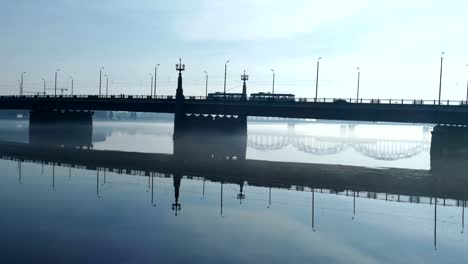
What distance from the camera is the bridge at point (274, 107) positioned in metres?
86.6

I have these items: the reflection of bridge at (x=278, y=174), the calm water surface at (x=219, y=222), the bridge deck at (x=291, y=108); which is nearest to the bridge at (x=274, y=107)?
the bridge deck at (x=291, y=108)

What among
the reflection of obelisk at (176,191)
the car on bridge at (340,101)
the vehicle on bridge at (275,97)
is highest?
the vehicle on bridge at (275,97)

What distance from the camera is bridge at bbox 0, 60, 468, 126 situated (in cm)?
8656

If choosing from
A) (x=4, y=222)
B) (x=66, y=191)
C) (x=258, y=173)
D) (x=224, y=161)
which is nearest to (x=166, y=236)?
(x=4, y=222)

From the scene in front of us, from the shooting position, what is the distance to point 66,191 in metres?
42.9

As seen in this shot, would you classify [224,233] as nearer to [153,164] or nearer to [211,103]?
[153,164]

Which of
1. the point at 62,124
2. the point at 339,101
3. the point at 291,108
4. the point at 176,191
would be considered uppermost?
the point at 339,101

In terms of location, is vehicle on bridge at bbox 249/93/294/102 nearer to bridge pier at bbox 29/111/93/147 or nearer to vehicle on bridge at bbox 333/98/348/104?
vehicle on bridge at bbox 333/98/348/104

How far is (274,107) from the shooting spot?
329 ft

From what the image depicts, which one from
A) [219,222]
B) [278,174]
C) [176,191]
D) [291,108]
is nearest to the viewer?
[219,222]

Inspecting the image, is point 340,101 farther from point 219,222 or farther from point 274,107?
point 219,222

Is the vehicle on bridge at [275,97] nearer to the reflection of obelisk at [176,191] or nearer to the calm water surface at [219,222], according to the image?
the reflection of obelisk at [176,191]

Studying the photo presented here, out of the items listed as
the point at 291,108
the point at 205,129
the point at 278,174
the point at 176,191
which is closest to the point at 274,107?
the point at 291,108

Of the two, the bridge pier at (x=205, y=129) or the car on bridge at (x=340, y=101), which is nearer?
the car on bridge at (x=340, y=101)
